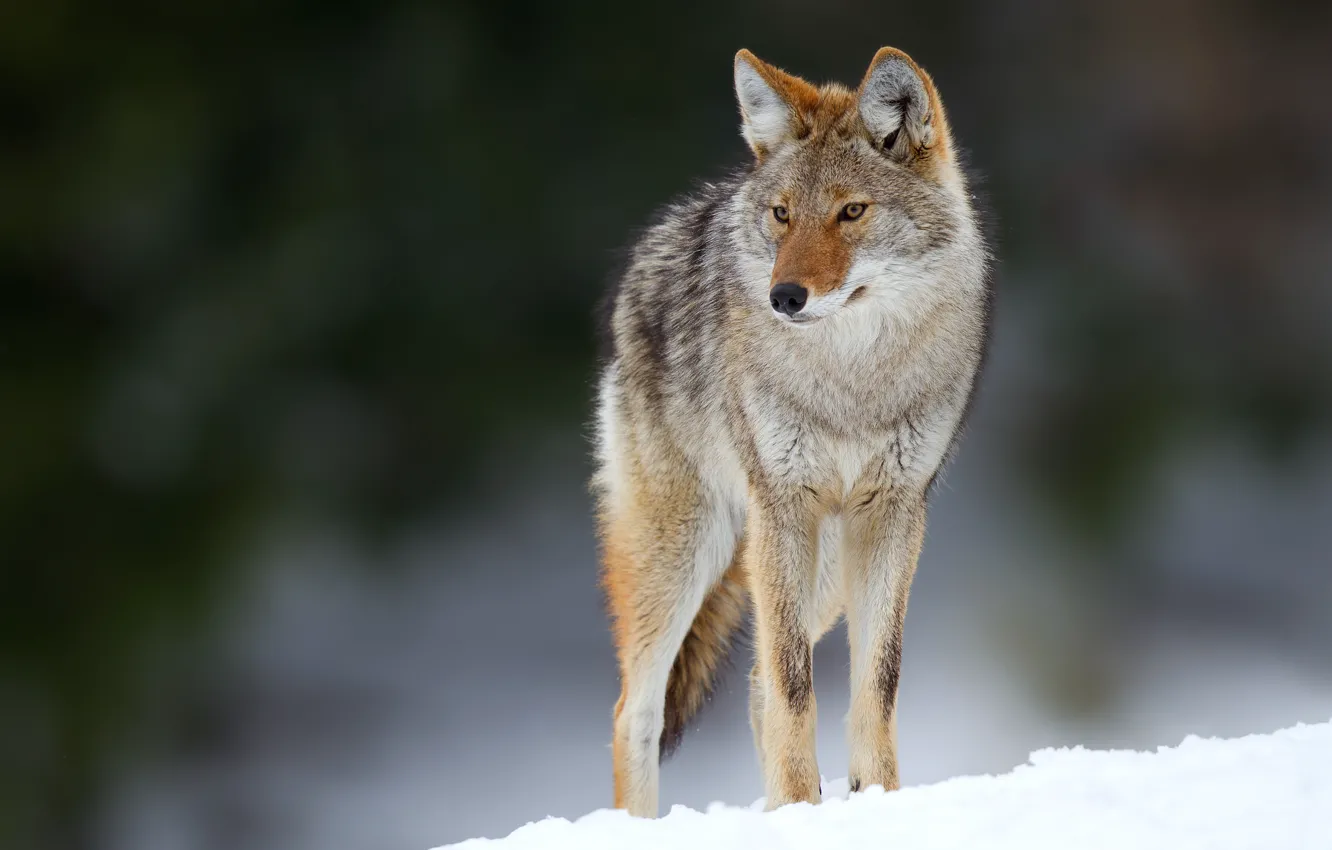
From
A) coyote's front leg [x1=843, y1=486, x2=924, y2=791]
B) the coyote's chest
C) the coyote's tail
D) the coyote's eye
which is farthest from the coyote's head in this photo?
the coyote's tail

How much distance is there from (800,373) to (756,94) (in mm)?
777

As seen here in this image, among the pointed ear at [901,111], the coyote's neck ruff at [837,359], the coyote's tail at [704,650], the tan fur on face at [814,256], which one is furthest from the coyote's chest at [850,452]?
the coyote's tail at [704,650]

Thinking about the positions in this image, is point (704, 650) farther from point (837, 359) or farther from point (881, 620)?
point (837, 359)

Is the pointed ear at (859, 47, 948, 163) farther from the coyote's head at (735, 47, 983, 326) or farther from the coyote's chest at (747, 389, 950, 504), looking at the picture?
the coyote's chest at (747, 389, 950, 504)

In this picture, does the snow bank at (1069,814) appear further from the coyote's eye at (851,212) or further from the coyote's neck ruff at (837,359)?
the coyote's eye at (851,212)

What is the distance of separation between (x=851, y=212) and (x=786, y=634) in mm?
1129

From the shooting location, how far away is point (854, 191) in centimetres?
339

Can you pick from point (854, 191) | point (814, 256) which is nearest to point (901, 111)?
point (854, 191)

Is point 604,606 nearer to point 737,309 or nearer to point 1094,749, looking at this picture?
point 737,309

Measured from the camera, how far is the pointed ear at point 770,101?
143 inches

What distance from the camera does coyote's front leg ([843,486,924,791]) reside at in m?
3.59

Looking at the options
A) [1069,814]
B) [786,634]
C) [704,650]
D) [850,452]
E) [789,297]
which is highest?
[789,297]

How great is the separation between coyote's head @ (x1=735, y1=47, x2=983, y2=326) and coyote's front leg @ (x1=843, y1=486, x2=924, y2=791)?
55cm

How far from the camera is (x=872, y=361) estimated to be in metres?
3.59
